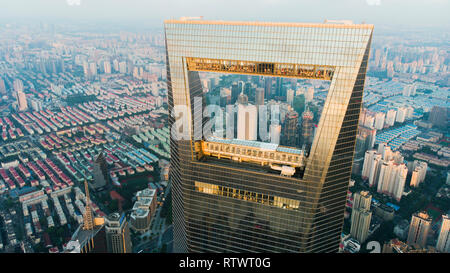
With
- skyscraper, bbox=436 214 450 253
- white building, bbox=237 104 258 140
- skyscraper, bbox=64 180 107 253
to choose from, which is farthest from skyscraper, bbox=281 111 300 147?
skyscraper, bbox=64 180 107 253

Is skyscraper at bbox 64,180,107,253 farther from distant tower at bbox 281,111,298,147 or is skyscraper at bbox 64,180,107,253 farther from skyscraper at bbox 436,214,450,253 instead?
skyscraper at bbox 436,214,450,253

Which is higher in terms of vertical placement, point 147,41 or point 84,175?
point 147,41

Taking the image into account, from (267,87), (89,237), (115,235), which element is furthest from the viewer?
(267,87)

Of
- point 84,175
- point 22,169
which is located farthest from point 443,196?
point 22,169

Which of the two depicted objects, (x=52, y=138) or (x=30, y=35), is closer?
(x=52, y=138)

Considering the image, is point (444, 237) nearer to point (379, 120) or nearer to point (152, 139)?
point (379, 120)

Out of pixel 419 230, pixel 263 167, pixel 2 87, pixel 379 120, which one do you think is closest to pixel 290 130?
pixel 419 230
